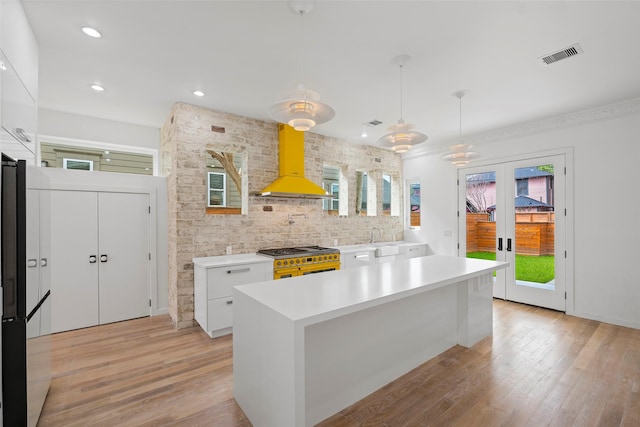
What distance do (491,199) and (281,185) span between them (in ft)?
12.0

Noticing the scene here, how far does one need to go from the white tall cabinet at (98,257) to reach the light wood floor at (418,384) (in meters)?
0.41

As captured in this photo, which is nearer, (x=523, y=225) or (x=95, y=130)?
(x=95, y=130)

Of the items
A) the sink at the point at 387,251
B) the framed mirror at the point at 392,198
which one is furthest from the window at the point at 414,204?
the sink at the point at 387,251

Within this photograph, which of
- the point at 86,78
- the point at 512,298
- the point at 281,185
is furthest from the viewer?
the point at 512,298

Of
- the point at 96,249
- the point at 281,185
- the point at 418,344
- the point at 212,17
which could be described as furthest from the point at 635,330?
the point at 96,249

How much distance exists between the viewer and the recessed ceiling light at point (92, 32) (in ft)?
7.97

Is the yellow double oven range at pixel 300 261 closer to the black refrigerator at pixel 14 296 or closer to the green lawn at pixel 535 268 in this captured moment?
the black refrigerator at pixel 14 296

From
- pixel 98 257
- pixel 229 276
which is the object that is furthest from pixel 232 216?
pixel 98 257

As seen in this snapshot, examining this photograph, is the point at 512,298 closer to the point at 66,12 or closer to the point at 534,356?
the point at 534,356

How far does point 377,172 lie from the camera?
634cm

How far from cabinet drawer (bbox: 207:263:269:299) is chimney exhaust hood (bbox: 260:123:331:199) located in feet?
3.87

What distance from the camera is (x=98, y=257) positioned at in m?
4.06

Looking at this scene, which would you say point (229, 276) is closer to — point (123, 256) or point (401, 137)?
point (123, 256)

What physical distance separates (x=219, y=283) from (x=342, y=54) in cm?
287
